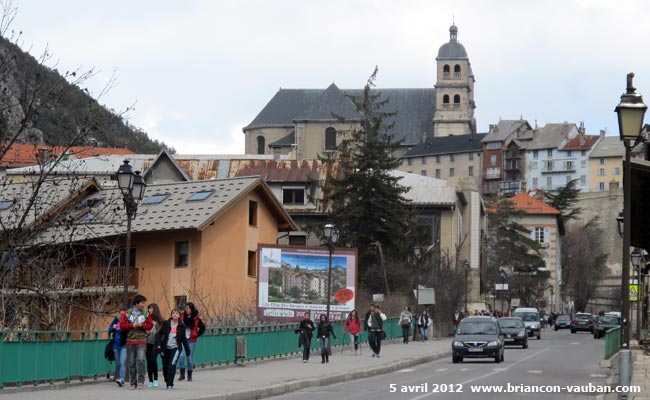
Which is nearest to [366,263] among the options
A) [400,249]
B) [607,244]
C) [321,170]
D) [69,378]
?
[400,249]

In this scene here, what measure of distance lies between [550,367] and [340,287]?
1599 centimetres

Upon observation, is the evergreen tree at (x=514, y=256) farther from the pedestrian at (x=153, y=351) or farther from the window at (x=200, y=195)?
the pedestrian at (x=153, y=351)

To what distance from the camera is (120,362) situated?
23625 millimetres

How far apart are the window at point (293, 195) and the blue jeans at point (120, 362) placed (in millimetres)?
57657

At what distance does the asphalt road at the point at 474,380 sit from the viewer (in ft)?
78.8

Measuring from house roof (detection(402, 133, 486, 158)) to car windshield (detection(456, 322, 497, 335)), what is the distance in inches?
6212

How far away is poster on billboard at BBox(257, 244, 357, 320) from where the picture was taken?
161 ft

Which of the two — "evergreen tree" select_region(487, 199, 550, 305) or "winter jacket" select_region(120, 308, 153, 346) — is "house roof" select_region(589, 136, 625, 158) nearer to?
"evergreen tree" select_region(487, 199, 550, 305)

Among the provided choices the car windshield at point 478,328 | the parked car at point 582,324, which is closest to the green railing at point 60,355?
the car windshield at point 478,328

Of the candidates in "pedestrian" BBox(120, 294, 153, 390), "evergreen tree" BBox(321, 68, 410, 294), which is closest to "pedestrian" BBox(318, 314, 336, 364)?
"pedestrian" BBox(120, 294, 153, 390)

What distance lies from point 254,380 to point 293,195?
2168 inches

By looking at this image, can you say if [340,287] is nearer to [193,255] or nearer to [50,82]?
[193,255]

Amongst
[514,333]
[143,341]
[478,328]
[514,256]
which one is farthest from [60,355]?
[514,256]

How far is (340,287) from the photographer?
5100cm
